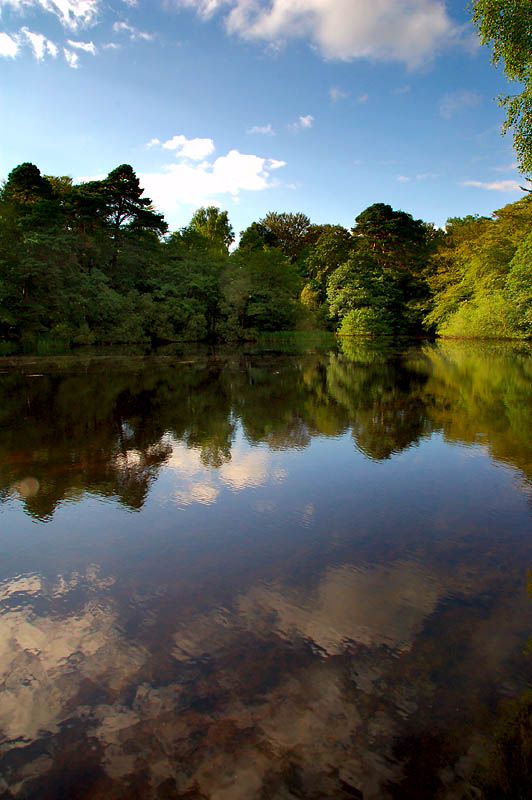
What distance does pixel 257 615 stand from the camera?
278 cm

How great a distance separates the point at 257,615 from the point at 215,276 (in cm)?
3627

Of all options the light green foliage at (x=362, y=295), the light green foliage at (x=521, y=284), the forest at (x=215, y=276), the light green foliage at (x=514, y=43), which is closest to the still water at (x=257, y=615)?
the light green foliage at (x=514, y=43)

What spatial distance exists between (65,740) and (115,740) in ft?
0.72

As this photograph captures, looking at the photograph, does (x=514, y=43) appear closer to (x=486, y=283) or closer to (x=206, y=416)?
(x=206, y=416)

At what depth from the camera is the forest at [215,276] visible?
23469 mm

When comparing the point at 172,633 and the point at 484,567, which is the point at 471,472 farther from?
the point at 172,633

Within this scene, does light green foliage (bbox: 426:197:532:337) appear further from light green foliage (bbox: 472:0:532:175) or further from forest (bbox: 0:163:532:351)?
light green foliage (bbox: 472:0:532:175)

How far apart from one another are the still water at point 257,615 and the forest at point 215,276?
18.9m

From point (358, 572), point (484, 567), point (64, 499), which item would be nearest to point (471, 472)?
point (484, 567)

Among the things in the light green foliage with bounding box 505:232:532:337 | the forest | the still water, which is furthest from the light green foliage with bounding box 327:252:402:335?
the still water

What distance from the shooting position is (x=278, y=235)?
6109 cm

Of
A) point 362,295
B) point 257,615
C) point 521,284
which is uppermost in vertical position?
point 362,295

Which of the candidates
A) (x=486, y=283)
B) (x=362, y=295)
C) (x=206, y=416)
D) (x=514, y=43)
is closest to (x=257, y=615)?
(x=206, y=416)

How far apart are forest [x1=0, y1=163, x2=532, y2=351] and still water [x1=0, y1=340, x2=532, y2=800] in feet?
62.0
